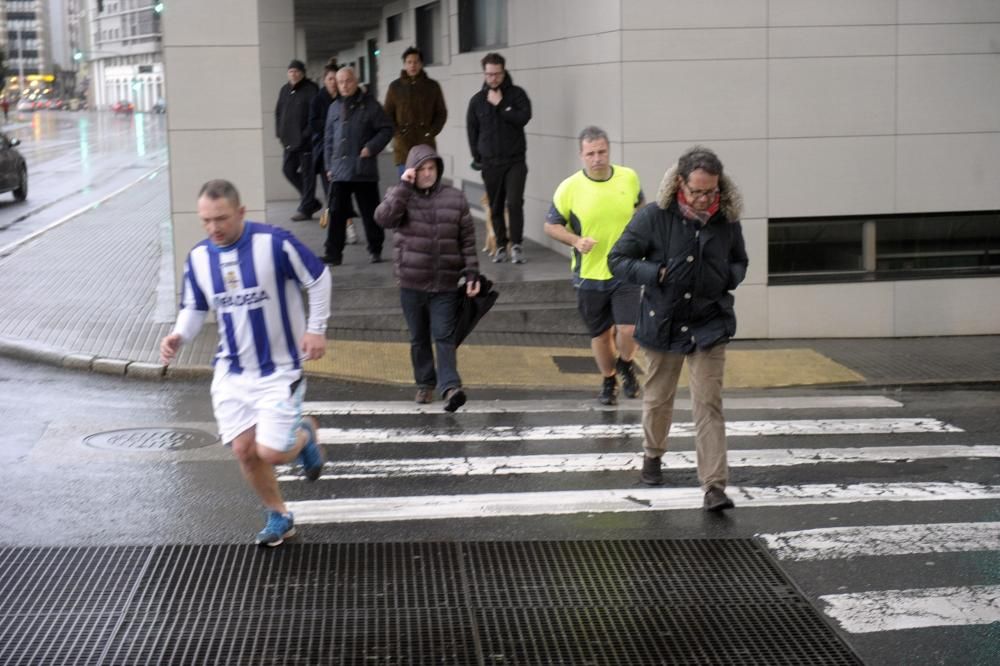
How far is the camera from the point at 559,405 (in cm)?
1131

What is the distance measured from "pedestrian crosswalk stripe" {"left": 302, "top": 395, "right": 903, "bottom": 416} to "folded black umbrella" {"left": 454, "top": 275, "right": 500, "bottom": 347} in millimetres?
679

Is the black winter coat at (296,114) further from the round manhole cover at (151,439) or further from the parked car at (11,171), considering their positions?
the parked car at (11,171)

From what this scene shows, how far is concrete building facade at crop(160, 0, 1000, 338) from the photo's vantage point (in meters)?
14.0

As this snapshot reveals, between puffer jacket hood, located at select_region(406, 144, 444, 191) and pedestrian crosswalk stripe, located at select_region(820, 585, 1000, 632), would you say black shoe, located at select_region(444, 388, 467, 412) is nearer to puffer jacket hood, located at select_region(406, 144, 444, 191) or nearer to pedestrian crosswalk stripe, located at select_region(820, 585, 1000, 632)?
puffer jacket hood, located at select_region(406, 144, 444, 191)

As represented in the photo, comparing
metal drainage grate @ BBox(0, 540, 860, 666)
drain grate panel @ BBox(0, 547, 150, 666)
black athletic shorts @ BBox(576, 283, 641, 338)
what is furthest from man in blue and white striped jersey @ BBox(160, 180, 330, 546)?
black athletic shorts @ BBox(576, 283, 641, 338)

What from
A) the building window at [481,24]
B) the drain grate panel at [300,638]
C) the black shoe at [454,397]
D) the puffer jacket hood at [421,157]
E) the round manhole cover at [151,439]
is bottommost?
the drain grate panel at [300,638]

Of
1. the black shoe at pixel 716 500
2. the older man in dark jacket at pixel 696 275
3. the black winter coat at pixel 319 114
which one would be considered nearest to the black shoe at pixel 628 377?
the older man in dark jacket at pixel 696 275

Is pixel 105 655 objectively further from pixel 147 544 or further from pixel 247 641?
pixel 147 544

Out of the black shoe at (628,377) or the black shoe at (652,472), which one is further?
the black shoe at (628,377)

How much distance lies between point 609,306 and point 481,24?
11.0m

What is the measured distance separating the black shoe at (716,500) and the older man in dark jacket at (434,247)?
121 inches

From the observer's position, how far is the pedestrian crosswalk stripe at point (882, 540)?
24.2 feet

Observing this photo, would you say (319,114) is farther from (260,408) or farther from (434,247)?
(260,408)

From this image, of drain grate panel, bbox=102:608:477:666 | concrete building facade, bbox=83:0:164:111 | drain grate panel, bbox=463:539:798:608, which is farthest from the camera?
concrete building facade, bbox=83:0:164:111
